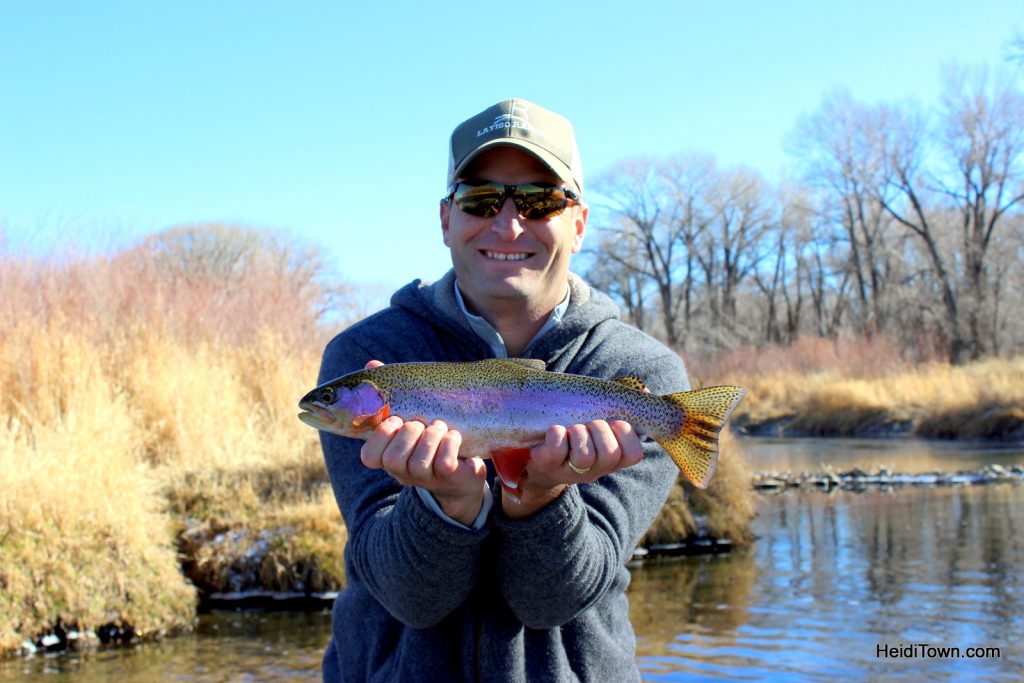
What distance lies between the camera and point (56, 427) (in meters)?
8.88

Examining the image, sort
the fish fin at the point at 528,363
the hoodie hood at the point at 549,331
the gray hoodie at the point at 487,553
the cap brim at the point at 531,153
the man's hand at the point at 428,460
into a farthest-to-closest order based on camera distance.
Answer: the hoodie hood at the point at 549,331
the cap brim at the point at 531,153
the fish fin at the point at 528,363
the gray hoodie at the point at 487,553
the man's hand at the point at 428,460

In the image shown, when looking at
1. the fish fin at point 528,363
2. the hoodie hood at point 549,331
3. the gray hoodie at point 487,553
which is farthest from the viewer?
the hoodie hood at point 549,331

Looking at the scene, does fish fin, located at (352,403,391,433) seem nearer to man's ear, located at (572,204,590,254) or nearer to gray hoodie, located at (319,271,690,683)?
gray hoodie, located at (319,271,690,683)

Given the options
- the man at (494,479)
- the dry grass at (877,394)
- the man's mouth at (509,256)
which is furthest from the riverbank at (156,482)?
the dry grass at (877,394)

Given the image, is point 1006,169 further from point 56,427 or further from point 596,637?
point 596,637

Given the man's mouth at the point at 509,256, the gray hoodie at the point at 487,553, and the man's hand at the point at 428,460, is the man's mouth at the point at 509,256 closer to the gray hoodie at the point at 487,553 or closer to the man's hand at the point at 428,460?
the gray hoodie at the point at 487,553

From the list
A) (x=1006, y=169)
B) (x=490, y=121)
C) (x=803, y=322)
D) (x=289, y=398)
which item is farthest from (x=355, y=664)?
(x=803, y=322)

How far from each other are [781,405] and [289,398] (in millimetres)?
20124

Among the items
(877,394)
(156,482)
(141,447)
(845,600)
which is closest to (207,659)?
(156,482)

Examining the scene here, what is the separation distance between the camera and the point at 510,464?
257 centimetres

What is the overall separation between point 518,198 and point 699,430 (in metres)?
0.88

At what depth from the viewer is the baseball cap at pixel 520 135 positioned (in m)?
2.87

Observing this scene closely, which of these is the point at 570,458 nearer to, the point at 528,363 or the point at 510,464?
the point at 510,464

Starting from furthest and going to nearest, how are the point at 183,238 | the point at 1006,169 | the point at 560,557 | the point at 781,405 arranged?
the point at 183,238 → the point at 1006,169 → the point at 781,405 → the point at 560,557
